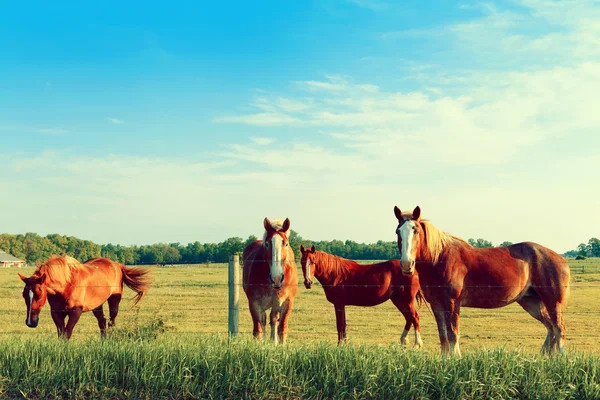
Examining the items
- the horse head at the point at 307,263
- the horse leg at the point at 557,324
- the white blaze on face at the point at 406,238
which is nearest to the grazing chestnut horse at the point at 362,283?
the horse head at the point at 307,263

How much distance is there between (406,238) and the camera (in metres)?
6.08

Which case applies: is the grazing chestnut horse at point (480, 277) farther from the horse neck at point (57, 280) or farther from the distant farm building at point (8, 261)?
the distant farm building at point (8, 261)

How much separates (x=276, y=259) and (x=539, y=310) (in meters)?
3.96

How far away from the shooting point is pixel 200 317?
1526 cm

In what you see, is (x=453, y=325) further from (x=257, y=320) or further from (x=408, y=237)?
(x=257, y=320)

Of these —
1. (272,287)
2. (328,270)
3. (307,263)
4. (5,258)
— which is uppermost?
(307,263)

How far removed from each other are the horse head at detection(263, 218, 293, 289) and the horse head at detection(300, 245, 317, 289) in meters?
1.02

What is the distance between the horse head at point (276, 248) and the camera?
646 centimetres

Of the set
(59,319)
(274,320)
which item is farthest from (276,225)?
(59,319)

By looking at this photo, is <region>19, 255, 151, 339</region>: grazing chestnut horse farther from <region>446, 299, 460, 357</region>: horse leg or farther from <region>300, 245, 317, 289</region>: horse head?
<region>446, 299, 460, 357</region>: horse leg

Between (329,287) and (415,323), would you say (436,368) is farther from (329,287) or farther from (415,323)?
(415,323)

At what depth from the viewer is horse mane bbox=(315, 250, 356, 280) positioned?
8.59 meters

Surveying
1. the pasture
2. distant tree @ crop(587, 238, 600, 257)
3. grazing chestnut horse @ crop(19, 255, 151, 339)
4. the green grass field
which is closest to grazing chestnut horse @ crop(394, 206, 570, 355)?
the pasture

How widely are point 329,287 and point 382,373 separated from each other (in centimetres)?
376
